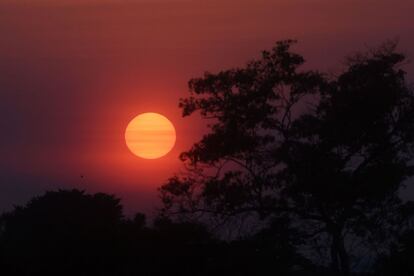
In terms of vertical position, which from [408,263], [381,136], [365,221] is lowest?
[408,263]

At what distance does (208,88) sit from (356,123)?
197 inches

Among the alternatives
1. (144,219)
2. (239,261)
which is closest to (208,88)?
(144,219)

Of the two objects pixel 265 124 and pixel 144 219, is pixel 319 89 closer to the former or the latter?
pixel 265 124

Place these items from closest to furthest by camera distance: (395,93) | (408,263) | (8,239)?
(408,263) < (395,93) < (8,239)

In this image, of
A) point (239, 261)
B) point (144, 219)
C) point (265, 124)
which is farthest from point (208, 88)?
point (239, 261)

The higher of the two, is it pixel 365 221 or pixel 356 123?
pixel 356 123

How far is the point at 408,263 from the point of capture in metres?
31.7

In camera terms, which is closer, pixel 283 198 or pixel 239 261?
pixel 239 261

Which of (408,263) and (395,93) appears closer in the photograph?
(408,263)

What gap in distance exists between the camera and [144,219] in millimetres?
36594

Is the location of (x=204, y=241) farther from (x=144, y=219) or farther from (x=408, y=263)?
(x=408, y=263)

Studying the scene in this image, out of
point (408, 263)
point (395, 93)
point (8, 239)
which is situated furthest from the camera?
point (8, 239)

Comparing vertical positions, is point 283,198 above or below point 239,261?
above

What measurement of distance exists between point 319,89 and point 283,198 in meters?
3.81
